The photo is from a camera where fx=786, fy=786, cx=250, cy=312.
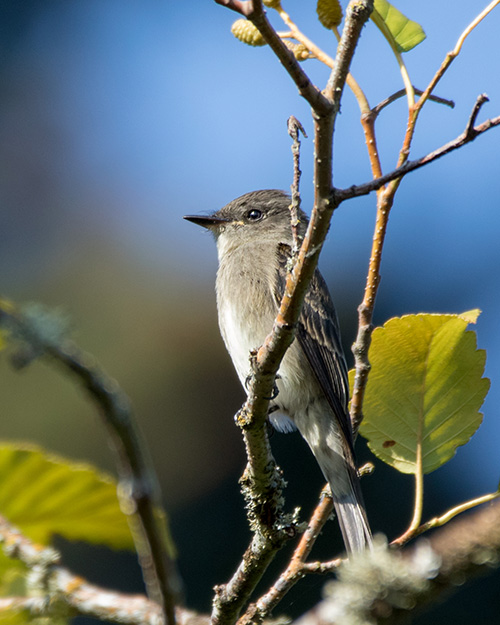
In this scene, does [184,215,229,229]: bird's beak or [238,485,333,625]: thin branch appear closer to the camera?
[238,485,333,625]: thin branch

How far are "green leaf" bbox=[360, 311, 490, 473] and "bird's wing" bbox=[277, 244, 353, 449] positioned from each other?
1.40 m

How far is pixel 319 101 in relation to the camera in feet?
4.92

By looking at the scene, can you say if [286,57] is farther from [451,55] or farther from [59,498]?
[59,498]

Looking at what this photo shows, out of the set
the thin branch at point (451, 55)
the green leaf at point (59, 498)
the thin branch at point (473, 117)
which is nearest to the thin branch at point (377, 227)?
the thin branch at point (451, 55)

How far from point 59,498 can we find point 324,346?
7.24 ft

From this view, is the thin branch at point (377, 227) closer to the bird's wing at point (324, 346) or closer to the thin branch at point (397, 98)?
the thin branch at point (397, 98)

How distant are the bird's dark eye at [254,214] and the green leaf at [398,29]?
259 centimetres

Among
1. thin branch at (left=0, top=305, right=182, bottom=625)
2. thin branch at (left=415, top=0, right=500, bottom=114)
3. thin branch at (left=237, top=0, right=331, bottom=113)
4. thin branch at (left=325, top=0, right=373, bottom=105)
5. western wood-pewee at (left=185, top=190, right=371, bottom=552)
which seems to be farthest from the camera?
western wood-pewee at (left=185, top=190, right=371, bottom=552)

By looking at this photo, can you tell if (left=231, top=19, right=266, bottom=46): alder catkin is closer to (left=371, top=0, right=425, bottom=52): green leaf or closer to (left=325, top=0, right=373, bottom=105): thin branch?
(left=371, top=0, right=425, bottom=52): green leaf

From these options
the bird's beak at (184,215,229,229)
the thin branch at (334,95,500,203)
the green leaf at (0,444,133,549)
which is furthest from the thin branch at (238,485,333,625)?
the bird's beak at (184,215,229,229)

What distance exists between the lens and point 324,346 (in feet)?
12.5

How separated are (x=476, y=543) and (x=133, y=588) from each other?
19.7 feet

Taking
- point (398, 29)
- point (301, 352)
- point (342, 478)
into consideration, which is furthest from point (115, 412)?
point (301, 352)

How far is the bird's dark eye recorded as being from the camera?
15.6 ft
